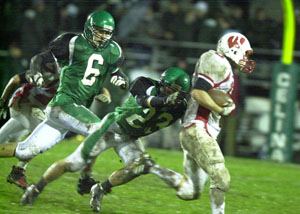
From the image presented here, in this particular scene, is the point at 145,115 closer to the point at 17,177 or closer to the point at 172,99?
the point at 172,99

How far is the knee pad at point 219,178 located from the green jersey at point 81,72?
146cm

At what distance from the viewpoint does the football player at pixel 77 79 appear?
5293 millimetres

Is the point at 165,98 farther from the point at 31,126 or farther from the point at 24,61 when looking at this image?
the point at 24,61

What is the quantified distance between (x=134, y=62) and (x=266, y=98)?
2.26 m

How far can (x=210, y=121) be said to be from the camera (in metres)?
4.84

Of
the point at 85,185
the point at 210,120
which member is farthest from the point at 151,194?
the point at 210,120

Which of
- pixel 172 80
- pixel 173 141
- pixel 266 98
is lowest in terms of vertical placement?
pixel 173 141

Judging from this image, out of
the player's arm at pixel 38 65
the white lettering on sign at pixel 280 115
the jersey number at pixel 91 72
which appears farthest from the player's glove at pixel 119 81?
the white lettering on sign at pixel 280 115

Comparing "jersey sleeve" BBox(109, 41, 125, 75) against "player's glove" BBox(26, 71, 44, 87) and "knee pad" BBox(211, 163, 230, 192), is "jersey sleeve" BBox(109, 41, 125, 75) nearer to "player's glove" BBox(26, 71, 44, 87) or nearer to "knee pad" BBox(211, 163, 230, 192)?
"player's glove" BBox(26, 71, 44, 87)

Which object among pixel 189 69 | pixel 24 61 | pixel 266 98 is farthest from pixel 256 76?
pixel 24 61

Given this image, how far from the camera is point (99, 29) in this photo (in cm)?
545

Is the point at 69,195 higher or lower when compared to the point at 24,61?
lower

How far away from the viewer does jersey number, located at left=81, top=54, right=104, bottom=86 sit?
5.49 meters

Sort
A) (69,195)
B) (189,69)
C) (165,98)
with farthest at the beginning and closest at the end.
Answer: (189,69)
(69,195)
(165,98)
